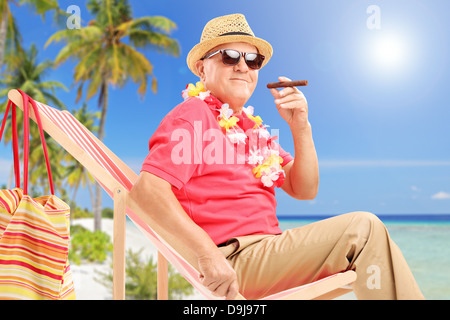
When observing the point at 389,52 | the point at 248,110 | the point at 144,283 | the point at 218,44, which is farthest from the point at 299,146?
the point at 389,52

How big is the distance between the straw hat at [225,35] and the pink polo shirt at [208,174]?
0.42m

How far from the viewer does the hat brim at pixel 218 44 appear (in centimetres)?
248

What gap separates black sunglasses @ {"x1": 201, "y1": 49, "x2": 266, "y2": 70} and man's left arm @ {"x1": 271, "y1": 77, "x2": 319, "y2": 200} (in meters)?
0.21

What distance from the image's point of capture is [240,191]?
224 centimetres

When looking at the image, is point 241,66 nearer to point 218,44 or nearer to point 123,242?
point 218,44

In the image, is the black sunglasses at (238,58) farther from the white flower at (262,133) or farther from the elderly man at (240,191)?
the white flower at (262,133)

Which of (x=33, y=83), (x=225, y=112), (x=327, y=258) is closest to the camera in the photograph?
(x=327, y=258)

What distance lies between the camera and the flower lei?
91.7 inches

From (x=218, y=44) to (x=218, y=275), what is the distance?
1269 mm

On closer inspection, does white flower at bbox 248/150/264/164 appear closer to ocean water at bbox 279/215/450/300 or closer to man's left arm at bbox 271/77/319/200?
man's left arm at bbox 271/77/319/200

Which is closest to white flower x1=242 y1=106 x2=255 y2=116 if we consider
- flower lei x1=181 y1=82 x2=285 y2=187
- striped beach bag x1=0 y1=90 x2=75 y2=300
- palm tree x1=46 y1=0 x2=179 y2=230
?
flower lei x1=181 y1=82 x2=285 y2=187

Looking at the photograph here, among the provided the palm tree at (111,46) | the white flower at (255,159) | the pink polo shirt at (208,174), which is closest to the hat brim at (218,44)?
the pink polo shirt at (208,174)

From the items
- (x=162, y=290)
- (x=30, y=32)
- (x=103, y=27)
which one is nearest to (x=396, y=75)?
(x=103, y=27)
